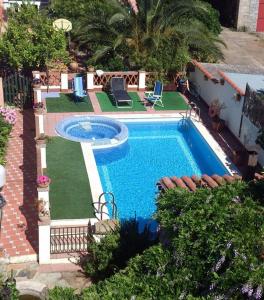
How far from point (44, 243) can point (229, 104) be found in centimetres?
1089

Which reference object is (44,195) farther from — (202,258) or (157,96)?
(157,96)

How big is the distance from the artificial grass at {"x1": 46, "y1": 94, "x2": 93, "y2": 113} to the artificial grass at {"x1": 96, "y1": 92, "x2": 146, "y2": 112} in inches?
22.6

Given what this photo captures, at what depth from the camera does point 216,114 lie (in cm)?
2070

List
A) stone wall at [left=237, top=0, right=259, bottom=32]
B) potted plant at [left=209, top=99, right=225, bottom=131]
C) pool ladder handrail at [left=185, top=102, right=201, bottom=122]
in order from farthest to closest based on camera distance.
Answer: stone wall at [left=237, top=0, right=259, bottom=32] < pool ladder handrail at [left=185, top=102, right=201, bottom=122] < potted plant at [left=209, top=99, right=225, bottom=131]

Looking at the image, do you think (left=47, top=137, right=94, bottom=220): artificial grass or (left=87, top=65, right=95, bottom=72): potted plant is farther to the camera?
(left=87, top=65, right=95, bottom=72): potted plant

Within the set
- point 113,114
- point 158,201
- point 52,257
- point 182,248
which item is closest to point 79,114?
point 113,114

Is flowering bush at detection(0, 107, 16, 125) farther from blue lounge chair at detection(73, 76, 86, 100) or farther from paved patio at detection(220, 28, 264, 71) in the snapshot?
paved patio at detection(220, 28, 264, 71)

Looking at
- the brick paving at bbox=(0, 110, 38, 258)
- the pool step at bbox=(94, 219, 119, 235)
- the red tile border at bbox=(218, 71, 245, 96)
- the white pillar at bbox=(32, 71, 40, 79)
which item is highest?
the red tile border at bbox=(218, 71, 245, 96)

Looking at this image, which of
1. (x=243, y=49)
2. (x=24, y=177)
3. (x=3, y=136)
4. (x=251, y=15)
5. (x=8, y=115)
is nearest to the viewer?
(x=24, y=177)

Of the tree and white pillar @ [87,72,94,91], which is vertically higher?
the tree

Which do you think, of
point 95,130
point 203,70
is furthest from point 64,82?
point 203,70

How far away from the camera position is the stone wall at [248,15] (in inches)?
1441

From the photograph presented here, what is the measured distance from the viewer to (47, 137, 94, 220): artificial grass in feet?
46.8

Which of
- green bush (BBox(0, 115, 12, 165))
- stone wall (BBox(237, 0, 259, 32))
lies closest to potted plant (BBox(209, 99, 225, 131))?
green bush (BBox(0, 115, 12, 165))
